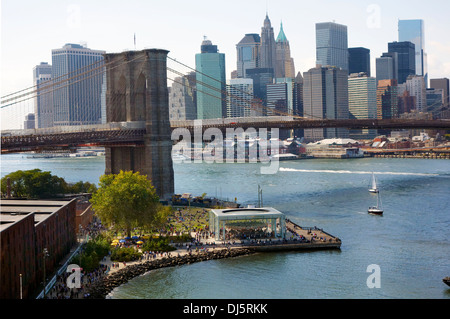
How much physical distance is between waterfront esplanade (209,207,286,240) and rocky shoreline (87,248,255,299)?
2444 millimetres

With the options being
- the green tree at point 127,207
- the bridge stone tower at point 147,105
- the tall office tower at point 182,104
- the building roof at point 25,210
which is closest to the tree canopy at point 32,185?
the bridge stone tower at point 147,105

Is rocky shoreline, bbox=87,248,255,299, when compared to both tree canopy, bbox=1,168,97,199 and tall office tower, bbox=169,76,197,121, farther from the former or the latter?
tall office tower, bbox=169,76,197,121

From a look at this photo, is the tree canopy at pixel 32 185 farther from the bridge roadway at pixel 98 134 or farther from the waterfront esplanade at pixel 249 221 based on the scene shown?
the waterfront esplanade at pixel 249 221

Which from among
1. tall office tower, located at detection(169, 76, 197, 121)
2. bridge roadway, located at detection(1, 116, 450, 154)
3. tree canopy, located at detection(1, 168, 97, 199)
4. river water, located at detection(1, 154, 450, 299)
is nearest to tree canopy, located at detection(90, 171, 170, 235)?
river water, located at detection(1, 154, 450, 299)

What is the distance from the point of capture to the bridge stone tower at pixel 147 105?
49.0 metres

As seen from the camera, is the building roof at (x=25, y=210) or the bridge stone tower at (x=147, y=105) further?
the bridge stone tower at (x=147, y=105)

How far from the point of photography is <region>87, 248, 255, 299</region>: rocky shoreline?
2466 cm

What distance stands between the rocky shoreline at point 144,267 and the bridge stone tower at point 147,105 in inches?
754

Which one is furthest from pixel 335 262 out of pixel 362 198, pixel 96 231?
pixel 362 198

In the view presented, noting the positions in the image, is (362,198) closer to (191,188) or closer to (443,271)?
(191,188)

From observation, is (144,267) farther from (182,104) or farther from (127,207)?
(182,104)

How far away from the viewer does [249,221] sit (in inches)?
1356

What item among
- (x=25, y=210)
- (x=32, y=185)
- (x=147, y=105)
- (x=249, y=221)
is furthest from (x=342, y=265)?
(x=32, y=185)

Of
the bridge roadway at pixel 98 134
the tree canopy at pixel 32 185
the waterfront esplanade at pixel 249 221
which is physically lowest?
the waterfront esplanade at pixel 249 221
